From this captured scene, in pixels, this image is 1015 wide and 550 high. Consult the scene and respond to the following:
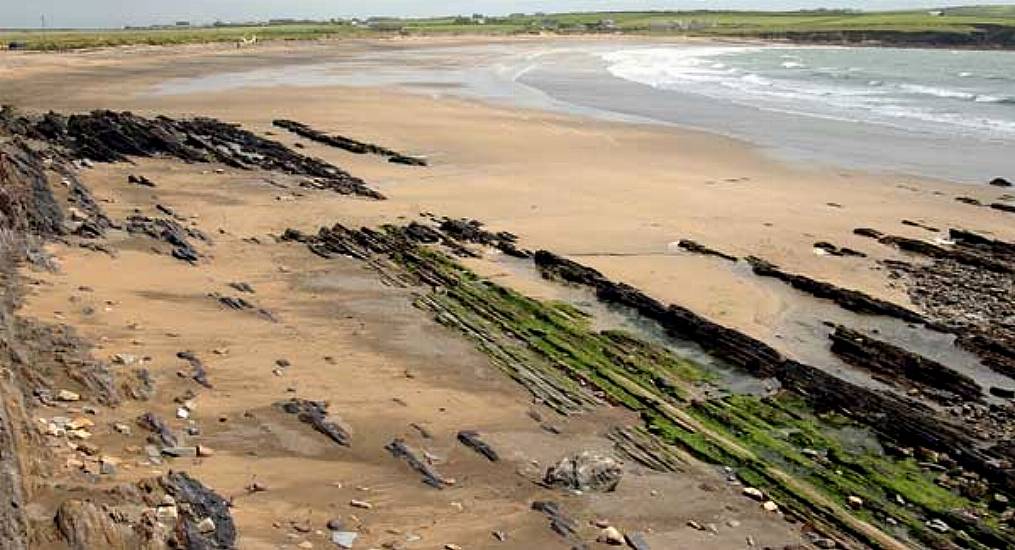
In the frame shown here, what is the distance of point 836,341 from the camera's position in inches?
482

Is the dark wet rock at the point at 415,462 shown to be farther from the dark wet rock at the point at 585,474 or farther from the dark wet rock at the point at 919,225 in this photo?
the dark wet rock at the point at 919,225

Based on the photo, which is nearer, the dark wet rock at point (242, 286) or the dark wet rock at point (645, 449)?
the dark wet rock at point (645, 449)

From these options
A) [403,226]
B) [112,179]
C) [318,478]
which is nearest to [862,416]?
[318,478]

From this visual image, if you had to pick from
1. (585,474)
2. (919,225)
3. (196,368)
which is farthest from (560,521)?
(919,225)

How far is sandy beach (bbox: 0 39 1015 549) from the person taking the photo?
745cm

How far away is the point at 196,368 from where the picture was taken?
952 centimetres

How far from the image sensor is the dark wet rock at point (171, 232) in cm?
1398

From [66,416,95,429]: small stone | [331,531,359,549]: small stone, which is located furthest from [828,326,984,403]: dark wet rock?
[66,416,95,429]: small stone

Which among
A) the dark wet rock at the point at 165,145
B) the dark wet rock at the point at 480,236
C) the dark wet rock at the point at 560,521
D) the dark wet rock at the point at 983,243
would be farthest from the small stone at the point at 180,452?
the dark wet rock at the point at 983,243

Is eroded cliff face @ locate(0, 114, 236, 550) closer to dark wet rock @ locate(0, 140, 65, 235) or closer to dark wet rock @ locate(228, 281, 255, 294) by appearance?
dark wet rock @ locate(0, 140, 65, 235)

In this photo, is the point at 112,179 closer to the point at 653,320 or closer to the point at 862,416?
the point at 653,320

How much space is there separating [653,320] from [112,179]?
12.6 metres

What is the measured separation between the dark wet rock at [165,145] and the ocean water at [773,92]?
14.2 meters

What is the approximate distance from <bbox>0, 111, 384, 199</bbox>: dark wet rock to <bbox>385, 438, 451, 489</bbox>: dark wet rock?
12.3 meters
